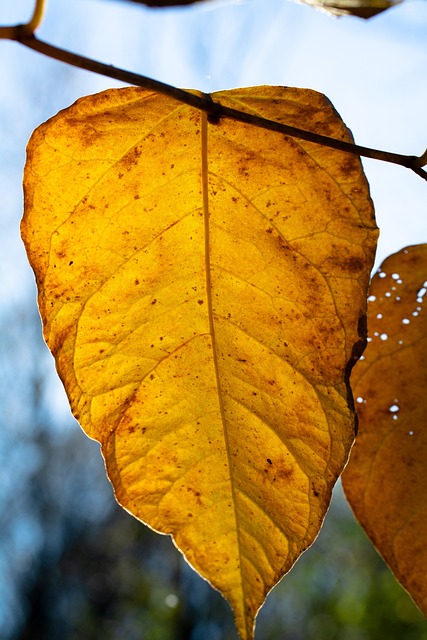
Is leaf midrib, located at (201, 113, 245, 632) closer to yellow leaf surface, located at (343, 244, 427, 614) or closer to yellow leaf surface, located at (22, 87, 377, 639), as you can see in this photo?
yellow leaf surface, located at (22, 87, 377, 639)

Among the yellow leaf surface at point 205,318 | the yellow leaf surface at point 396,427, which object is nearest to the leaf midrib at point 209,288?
the yellow leaf surface at point 205,318

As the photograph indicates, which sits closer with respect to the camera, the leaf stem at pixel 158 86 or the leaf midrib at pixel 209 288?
the leaf stem at pixel 158 86

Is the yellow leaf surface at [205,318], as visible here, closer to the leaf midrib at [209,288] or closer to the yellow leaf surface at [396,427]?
the leaf midrib at [209,288]

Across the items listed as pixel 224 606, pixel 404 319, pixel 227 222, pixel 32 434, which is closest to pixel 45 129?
pixel 227 222

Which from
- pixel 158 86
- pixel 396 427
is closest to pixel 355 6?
pixel 158 86

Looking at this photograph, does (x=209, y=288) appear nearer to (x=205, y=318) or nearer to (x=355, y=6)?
(x=205, y=318)
